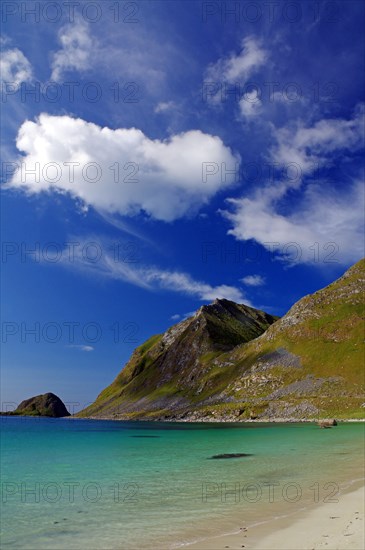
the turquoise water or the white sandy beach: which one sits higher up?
the white sandy beach

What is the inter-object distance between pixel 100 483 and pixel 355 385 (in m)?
180

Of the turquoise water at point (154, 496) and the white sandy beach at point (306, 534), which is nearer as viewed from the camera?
the white sandy beach at point (306, 534)

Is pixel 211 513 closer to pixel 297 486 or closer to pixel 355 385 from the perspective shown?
pixel 297 486

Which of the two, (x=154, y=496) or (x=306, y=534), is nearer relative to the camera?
(x=306, y=534)

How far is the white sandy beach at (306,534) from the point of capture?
14589mm

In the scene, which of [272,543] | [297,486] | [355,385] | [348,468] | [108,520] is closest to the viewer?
[272,543]

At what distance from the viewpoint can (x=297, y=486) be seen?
27.5 meters

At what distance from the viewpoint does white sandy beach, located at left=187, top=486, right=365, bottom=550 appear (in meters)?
14.6

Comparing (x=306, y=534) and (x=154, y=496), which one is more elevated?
(x=306, y=534)

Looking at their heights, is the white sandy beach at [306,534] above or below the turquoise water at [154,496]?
above

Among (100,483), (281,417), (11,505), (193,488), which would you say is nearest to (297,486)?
(193,488)

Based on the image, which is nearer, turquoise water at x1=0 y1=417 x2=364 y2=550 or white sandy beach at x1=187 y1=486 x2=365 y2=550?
white sandy beach at x1=187 y1=486 x2=365 y2=550

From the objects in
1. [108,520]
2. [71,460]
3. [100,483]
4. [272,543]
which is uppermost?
[272,543]

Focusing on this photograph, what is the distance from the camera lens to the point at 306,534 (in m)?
16.0
